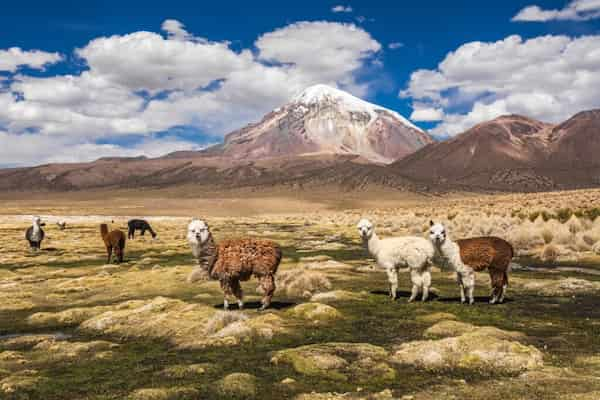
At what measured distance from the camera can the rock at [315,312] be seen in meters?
12.6

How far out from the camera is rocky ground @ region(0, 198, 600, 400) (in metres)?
7.84

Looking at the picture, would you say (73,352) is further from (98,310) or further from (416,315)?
(416,315)

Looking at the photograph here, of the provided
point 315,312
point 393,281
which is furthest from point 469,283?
point 315,312

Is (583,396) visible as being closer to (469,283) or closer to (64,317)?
(469,283)

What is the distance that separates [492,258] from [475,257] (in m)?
0.46

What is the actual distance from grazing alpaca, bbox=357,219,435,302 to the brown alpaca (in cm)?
104

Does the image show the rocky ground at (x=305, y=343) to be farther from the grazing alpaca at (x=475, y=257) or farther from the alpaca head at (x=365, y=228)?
the alpaca head at (x=365, y=228)

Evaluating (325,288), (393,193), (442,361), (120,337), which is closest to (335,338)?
(442,361)

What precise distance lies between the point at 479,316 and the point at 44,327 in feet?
37.4

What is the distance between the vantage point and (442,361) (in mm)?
8883

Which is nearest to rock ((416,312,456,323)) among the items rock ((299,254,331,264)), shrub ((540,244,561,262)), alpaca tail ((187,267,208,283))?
alpaca tail ((187,267,208,283))

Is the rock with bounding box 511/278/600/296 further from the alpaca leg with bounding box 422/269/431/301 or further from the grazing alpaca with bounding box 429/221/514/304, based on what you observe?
the alpaca leg with bounding box 422/269/431/301

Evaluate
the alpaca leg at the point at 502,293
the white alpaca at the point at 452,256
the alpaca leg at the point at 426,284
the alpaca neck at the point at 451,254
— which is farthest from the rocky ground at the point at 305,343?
the alpaca neck at the point at 451,254

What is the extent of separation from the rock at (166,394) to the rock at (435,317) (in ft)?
21.3
